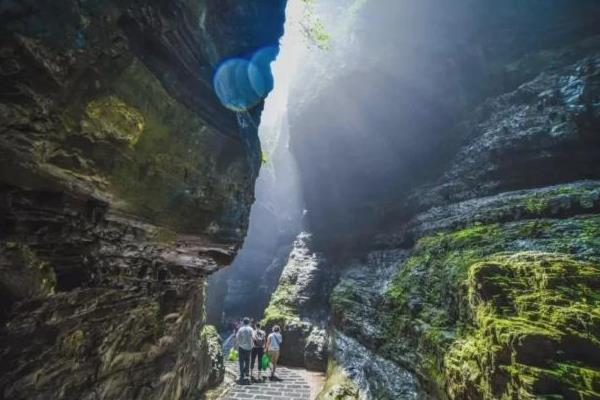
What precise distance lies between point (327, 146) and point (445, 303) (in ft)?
69.4

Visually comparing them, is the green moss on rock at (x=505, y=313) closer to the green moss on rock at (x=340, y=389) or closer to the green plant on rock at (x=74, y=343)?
the green moss on rock at (x=340, y=389)

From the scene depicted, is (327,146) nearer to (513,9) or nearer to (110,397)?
(513,9)

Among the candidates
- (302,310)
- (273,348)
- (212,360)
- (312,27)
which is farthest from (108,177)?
(302,310)

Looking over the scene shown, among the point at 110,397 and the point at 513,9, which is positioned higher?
the point at 513,9

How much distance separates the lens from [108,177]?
451 centimetres

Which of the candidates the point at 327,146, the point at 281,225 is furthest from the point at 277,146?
the point at 327,146

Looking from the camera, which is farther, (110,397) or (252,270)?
(252,270)

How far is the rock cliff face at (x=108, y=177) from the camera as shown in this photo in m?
3.48

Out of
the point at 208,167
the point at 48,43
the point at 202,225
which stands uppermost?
the point at 208,167

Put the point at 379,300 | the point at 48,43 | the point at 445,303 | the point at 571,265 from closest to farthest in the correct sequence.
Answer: the point at 48,43
the point at 571,265
the point at 445,303
the point at 379,300

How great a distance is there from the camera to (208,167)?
6.39 metres

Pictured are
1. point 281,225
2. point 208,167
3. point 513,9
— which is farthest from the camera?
point 281,225

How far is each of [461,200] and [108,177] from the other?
17.4 metres

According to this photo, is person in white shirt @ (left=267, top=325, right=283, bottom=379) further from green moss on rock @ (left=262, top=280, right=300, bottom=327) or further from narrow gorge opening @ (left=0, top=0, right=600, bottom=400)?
green moss on rock @ (left=262, top=280, right=300, bottom=327)
